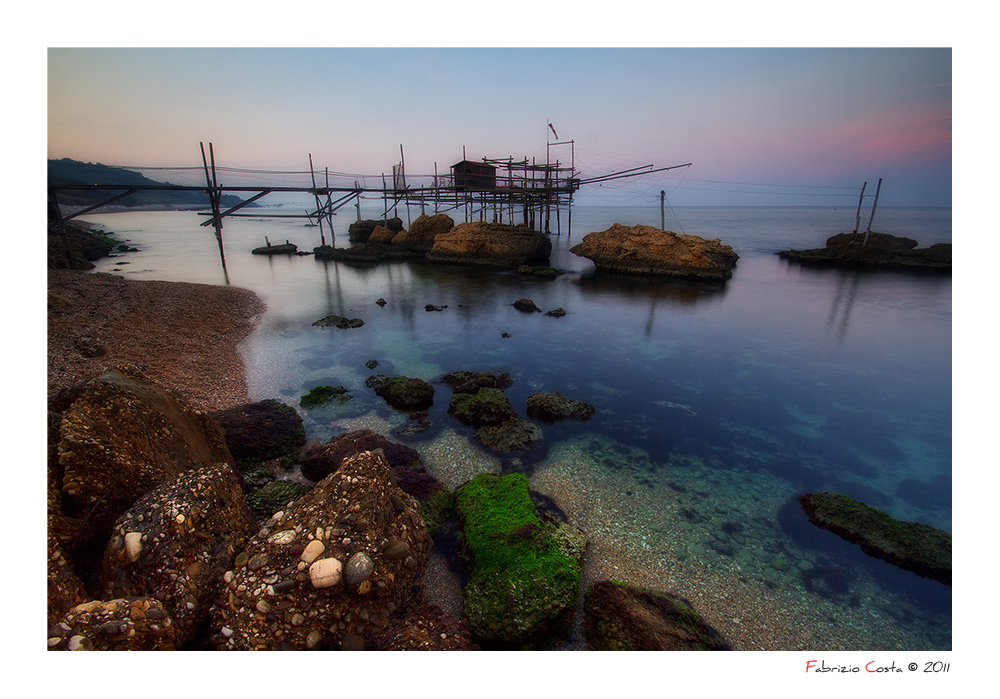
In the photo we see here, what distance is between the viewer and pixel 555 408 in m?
9.15

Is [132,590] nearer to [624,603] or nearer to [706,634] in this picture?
[624,603]

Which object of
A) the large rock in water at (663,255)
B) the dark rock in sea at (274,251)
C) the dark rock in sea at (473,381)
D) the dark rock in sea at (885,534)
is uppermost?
the dark rock in sea at (274,251)

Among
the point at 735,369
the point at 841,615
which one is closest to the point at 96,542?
the point at 841,615

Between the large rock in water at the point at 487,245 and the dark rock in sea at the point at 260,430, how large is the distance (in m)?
20.9

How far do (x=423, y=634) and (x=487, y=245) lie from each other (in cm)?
2593

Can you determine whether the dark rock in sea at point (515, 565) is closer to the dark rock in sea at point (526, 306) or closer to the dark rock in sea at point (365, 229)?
the dark rock in sea at point (526, 306)

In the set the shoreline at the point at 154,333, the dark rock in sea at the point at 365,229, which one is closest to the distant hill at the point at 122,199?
the shoreline at the point at 154,333

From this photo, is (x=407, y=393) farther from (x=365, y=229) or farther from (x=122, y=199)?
(x=122, y=199)

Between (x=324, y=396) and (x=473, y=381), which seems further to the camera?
(x=473, y=381)

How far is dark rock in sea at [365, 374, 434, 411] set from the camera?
9.41 meters

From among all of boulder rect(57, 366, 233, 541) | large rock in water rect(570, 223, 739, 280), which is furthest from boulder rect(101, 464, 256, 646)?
large rock in water rect(570, 223, 739, 280)

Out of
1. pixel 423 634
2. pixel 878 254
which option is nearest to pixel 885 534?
pixel 423 634

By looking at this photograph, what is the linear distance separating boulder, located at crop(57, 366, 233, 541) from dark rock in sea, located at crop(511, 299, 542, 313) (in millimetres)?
13443

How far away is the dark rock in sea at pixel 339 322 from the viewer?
50.1ft
